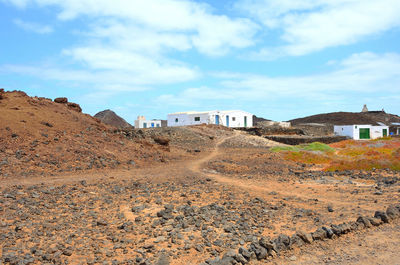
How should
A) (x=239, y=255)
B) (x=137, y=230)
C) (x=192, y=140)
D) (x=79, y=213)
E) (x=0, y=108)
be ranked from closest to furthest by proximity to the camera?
1. (x=239, y=255)
2. (x=137, y=230)
3. (x=79, y=213)
4. (x=0, y=108)
5. (x=192, y=140)

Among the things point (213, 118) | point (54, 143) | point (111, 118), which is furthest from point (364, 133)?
point (111, 118)

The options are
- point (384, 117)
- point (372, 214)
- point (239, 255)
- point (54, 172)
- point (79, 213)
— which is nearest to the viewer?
point (239, 255)

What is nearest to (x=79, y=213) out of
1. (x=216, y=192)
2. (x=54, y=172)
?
(x=216, y=192)

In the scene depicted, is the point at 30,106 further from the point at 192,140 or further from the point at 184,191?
the point at 192,140

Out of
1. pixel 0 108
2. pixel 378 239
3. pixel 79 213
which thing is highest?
pixel 0 108

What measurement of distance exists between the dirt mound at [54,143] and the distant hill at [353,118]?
67.7 m

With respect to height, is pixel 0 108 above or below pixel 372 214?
above

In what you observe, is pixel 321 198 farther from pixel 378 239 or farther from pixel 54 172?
pixel 54 172

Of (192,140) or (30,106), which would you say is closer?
(30,106)

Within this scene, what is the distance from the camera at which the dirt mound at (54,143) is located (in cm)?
1510

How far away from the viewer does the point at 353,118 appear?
8269 cm

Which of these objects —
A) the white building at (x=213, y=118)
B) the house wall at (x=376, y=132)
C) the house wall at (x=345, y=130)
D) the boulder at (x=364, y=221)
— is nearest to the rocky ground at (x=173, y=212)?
the boulder at (x=364, y=221)

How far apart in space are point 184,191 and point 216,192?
1077 mm

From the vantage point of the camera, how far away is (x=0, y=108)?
63.6 feet
